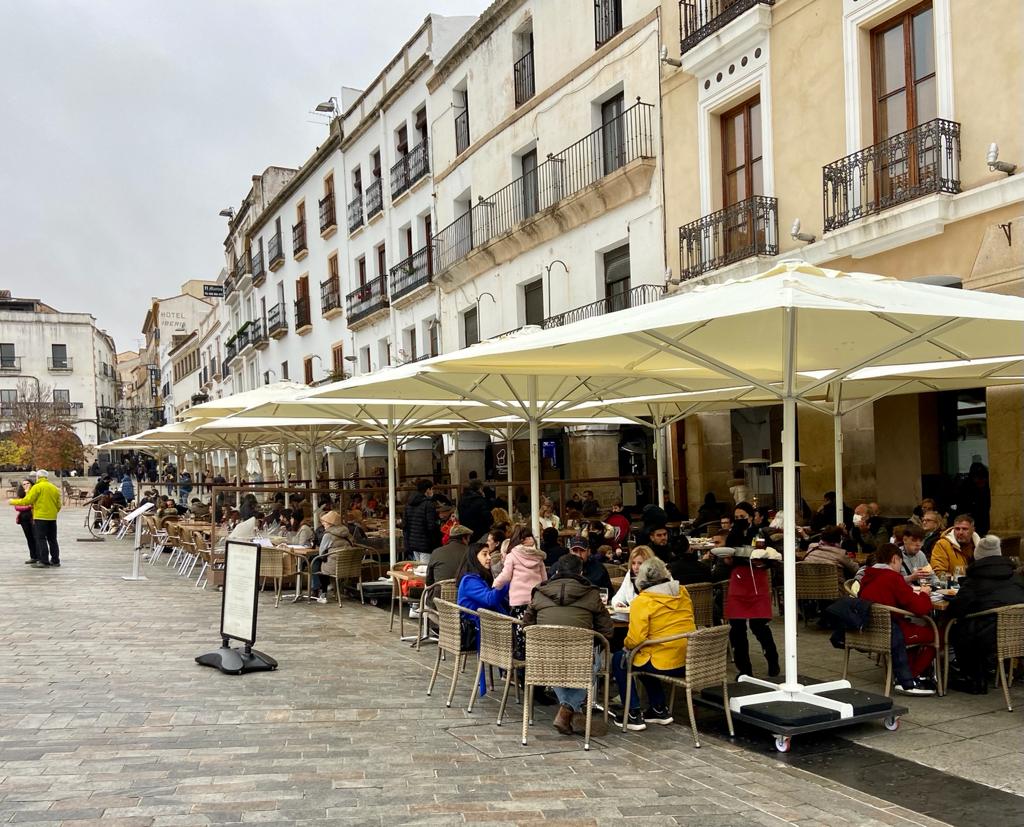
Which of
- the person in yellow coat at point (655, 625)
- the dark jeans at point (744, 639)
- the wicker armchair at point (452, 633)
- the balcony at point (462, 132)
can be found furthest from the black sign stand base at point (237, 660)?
the balcony at point (462, 132)

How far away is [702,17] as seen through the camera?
16.0 metres

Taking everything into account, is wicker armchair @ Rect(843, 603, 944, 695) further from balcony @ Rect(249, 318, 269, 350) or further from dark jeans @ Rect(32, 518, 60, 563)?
balcony @ Rect(249, 318, 269, 350)

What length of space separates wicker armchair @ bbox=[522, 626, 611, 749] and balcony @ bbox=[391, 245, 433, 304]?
68.4 feet

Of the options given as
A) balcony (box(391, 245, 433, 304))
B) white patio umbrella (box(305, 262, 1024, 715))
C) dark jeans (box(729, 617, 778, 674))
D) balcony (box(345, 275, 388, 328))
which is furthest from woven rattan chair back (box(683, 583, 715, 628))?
balcony (box(345, 275, 388, 328))

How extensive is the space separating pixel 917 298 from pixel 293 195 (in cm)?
3563

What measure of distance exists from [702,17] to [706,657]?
13107mm

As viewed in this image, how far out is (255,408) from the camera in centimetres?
1290

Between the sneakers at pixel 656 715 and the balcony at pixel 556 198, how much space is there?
12.9 meters

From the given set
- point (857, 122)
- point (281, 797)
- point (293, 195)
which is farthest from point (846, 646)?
point (293, 195)

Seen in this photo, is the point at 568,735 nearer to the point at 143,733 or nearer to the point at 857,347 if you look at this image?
the point at 143,733

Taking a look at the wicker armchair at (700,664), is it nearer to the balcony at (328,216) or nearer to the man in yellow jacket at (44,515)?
the man in yellow jacket at (44,515)

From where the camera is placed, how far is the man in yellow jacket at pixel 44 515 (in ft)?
55.0

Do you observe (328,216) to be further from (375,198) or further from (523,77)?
(523,77)

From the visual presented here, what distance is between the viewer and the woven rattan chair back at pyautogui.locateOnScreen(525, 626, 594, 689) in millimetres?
6102
